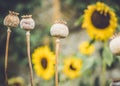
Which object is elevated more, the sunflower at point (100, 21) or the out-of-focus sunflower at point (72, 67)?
the sunflower at point (100, 21)

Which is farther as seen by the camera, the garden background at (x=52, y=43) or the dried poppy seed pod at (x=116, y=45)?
the garden background at (x=52, y=43)

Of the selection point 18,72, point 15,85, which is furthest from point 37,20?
point 15,85

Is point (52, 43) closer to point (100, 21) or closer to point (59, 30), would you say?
point (100, 21)

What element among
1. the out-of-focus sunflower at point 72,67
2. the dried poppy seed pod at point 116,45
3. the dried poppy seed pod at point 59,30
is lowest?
the out-of-focus sunflower at point 72,67

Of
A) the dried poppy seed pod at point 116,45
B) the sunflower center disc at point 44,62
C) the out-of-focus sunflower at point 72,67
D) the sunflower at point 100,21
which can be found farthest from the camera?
the sunflower center disc at point 44,62

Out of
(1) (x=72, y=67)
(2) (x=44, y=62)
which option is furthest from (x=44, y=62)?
(1) (x=72, y=67)

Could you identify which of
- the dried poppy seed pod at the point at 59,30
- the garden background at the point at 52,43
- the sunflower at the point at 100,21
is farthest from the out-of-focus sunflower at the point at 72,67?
the dried poppy seed pod at the point at 59,30

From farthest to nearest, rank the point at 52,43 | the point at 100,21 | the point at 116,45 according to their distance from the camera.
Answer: the point at 52,43 → the point at 100,21 → the point at 116,45

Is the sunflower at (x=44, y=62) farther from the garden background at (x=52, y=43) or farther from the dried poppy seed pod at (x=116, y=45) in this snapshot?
the dried poppy seed pod at (x=116, y=45)

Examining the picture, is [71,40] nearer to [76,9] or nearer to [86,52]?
[76,9]
